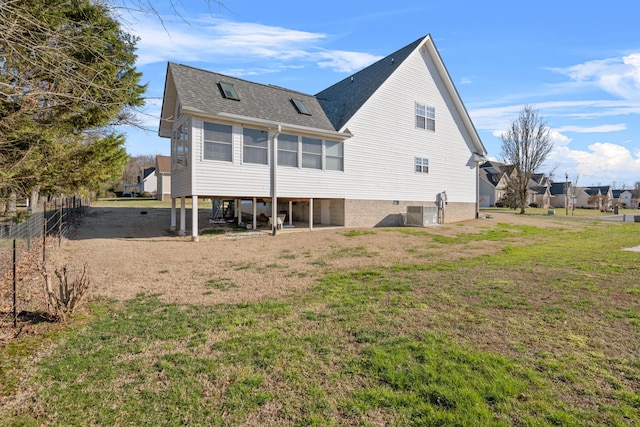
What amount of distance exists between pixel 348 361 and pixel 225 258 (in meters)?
6.63

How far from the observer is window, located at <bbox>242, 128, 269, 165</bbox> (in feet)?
42.4

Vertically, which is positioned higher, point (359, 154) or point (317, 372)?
point (359, 154)

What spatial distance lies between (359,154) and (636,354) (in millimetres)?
13548

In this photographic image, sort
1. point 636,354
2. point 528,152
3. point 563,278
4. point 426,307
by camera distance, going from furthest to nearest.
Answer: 1. point 528,152
2. point 563,278
3. point 426,307
4. point 636,354

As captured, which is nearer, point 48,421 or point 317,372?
A: point 48,421

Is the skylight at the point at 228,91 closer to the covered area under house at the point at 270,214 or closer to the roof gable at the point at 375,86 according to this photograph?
the covered area under house at the point at 270,214

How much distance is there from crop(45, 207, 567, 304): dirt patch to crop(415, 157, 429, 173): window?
16.0 feet

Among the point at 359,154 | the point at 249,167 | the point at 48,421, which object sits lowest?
the point at 48,421

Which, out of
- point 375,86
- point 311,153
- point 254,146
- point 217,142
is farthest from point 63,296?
point 375,86

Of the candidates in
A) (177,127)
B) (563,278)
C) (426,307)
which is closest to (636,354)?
(426,307)

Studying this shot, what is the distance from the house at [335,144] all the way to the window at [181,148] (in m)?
0.05

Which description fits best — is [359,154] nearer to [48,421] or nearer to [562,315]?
[562,315]

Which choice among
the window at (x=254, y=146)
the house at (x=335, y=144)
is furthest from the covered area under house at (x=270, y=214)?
the window at (x=254, y=146)

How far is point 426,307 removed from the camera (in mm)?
4938
